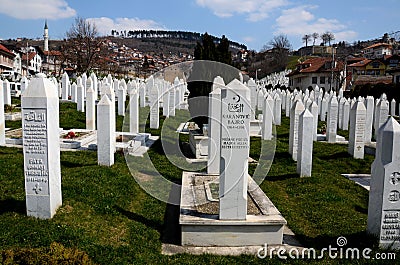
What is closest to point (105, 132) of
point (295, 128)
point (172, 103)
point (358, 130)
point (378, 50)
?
point (295, 128)

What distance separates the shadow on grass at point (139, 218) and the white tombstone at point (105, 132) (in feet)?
9.73

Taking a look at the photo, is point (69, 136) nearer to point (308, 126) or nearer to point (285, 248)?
point (308, 126)

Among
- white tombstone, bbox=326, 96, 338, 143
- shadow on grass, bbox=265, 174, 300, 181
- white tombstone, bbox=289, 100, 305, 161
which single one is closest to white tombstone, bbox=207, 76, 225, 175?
shadow on grass, bbox=265, 174, 300, 181

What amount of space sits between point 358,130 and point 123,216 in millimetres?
8746

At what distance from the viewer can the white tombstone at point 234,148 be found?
5773mm

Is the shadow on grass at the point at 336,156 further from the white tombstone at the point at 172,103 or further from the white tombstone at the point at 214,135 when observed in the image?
the white tombstone at the point at 172,103

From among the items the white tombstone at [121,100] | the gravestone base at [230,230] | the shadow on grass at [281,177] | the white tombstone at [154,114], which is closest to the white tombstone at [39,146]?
the gravestone base at [230,230]

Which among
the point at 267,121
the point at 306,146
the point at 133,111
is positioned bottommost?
the point at 306,146

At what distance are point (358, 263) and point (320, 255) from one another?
54cm

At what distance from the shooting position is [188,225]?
557 centimetres

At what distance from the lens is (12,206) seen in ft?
20.0

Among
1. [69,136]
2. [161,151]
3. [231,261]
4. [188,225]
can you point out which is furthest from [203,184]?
[69,136]

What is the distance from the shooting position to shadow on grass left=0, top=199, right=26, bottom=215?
5946mm

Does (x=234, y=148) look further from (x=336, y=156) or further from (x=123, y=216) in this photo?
(x=336, y=156)
